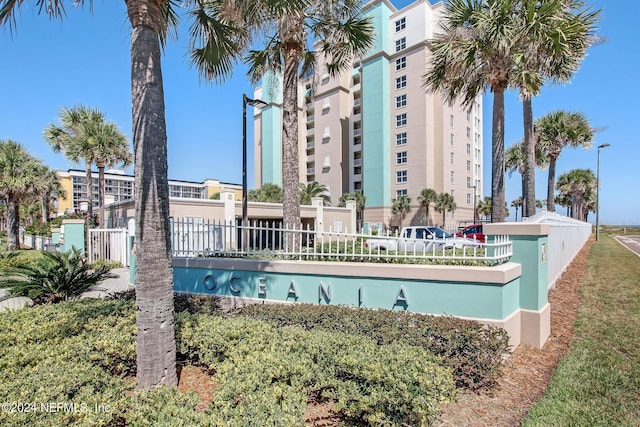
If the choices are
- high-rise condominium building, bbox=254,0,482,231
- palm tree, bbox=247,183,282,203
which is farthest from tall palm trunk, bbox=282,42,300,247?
high-rise condominium building, bbox=254,0,482,231

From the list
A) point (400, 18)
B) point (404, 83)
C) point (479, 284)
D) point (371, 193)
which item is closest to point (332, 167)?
point (371, 193)

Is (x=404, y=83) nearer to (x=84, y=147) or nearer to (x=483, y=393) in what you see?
(x=84, y=147)

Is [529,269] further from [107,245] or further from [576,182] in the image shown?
[576,182]

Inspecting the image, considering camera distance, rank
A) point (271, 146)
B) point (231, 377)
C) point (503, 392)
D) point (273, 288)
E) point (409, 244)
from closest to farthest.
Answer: point (231, 377), point (503, 392), point (409, 244), point (273, 288), point (271, 146)

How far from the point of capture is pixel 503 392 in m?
4.35

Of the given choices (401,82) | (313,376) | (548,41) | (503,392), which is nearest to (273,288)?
(313,376)

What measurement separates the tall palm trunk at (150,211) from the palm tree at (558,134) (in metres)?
23.7

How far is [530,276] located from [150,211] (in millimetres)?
6217

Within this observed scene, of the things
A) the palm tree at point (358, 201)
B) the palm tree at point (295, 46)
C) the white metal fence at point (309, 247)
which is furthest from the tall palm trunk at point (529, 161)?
the palm tree at point (358, 201)

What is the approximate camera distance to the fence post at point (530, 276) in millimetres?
5965

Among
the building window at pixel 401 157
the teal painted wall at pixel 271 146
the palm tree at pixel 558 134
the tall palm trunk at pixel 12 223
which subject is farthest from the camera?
the teal painted wall at pixel 271 146

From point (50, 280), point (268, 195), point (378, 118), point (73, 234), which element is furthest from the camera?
point (378, 118)

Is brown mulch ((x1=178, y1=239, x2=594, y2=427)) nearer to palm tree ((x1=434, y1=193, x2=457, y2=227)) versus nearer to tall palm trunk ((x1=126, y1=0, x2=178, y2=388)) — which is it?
tall palm trunk ((x1=126, y1=0, x2=178, y2=388))

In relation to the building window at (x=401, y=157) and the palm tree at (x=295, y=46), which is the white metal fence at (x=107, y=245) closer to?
the palm tree at (x=295, y=46)
